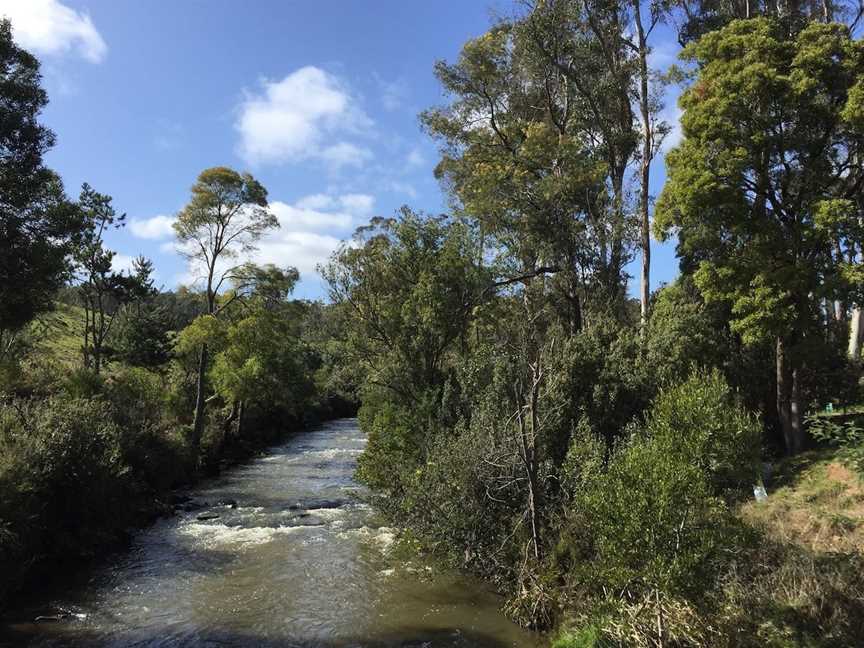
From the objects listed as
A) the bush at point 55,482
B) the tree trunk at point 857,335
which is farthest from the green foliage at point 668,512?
the tree trunk at point 857,335

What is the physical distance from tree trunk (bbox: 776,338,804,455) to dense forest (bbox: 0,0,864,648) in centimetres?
8

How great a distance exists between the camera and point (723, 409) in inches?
423

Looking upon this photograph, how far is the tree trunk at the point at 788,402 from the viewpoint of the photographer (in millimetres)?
16172

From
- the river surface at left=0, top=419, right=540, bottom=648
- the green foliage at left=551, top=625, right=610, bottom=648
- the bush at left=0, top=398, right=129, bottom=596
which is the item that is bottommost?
the river surface at left=0, top=419, right=540, bottom=648

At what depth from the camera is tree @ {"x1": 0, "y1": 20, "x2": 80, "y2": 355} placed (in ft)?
41.8

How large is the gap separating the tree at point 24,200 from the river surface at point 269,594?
6784 mm

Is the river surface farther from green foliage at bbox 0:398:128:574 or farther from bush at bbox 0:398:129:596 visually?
green foliage at bbox 0:398:128:574

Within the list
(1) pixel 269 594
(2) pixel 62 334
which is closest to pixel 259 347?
(1) pixel 269 594

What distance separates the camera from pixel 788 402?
1688cm

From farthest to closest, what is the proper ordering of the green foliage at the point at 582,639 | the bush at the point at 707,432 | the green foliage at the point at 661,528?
the bush at the point at 707,432
the green foliage at the point at 582,639
the green foliage at the point at 661,528

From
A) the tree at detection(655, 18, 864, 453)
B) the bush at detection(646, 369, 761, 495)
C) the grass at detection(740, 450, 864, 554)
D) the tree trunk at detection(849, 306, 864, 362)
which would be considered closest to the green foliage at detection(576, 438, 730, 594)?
the bush at detection(646, 369, 761, 495)

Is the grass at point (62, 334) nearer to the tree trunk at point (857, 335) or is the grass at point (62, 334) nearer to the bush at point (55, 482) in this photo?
the bush at point (55, 482)

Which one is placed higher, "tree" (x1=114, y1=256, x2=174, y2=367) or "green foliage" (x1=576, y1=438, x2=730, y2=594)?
"tree" (x1=114, y1=256, x2=174, y2=367)

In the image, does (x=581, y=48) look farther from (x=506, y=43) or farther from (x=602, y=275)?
(x=602, y=275)
